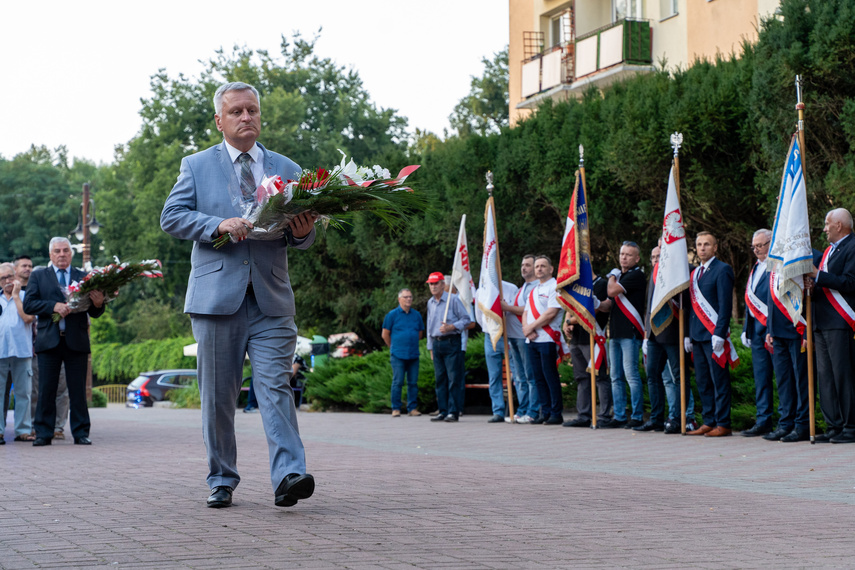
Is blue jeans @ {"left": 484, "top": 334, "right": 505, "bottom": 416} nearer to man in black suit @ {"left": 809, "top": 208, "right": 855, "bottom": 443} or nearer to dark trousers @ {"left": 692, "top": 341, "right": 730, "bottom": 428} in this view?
dark trousers @ {"left": 692, "top": 341, "right": 730, "bottom": 428}

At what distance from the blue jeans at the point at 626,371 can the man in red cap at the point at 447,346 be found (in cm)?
293

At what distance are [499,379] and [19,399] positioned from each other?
6652 mm

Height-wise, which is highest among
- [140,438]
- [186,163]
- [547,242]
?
[547,242]

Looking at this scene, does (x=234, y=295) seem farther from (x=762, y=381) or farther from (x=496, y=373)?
(x=496, y=373)

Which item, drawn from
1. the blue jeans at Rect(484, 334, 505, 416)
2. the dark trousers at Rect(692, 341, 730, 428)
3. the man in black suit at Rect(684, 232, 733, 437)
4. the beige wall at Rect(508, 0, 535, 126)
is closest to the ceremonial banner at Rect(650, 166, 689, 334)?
the man in black suit at Rect(684, 232, 733, 437)

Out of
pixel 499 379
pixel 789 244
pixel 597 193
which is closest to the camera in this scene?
pixel 789 244

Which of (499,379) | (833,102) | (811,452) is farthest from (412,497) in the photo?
(833,102)

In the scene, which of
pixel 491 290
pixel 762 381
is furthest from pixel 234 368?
pixel 491 290

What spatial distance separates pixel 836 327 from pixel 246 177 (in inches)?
266

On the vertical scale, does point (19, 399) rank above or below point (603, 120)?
below

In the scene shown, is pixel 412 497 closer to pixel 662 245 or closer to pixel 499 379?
pixel 662 245

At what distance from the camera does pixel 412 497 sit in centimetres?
644

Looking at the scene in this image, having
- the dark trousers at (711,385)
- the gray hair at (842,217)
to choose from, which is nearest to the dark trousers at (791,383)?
the dark trousers at (711,385)

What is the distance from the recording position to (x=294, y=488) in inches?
218
